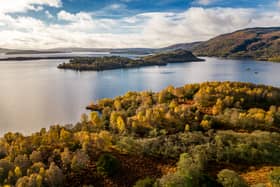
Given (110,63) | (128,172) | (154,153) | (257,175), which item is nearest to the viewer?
(257,175)

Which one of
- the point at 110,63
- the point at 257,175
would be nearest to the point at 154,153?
the point at 257,175

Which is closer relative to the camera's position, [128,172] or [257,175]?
[257,175]

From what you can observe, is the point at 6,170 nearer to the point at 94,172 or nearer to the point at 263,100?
the point at 94,172

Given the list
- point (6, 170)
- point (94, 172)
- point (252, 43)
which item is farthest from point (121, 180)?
point (252, 43)

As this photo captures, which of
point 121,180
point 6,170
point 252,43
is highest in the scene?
point 252,43

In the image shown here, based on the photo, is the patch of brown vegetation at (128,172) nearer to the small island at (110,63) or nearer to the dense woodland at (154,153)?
the dense woodland at (154,153)

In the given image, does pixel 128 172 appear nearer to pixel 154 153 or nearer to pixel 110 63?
pixel 154 153

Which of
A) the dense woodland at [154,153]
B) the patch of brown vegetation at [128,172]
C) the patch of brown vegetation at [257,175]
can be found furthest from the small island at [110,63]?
the patch of brown vegetation at [257,175]

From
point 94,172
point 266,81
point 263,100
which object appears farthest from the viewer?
point 266,81

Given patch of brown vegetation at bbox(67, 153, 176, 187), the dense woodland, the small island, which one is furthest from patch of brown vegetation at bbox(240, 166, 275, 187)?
the small island
